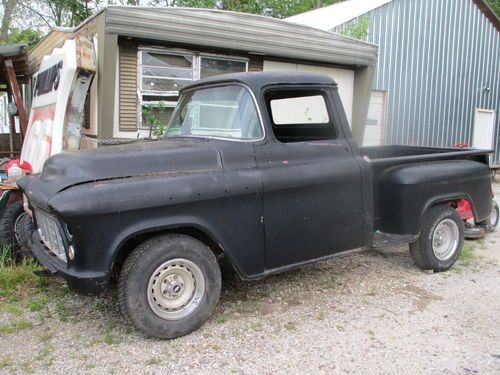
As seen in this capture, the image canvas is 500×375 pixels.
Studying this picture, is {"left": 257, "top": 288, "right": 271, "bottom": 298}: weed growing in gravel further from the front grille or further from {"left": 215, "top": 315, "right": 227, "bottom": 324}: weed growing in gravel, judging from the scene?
the front grille

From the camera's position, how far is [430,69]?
13.0 meters

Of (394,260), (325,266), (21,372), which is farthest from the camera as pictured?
(394,260)

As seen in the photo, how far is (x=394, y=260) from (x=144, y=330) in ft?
10.9

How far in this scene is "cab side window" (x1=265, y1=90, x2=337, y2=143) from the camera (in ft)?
14.6

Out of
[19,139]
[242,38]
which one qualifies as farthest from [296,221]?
[19,139]

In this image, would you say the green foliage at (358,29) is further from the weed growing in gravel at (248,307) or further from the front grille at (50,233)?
the front grille at (50,233)

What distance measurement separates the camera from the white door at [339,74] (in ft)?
29.8

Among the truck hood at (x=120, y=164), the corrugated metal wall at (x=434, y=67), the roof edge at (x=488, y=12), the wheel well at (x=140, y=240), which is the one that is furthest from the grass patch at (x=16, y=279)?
the roof edge at (x=488, y=12)

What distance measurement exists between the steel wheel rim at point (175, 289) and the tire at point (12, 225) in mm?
2325

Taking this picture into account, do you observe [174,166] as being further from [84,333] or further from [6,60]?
[6,60]

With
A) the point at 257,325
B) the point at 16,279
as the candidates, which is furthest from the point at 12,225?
the point at 257,325

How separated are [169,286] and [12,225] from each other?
2.51 meters

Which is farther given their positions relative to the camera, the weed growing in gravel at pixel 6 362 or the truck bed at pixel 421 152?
the truck bed at pixel 421 152

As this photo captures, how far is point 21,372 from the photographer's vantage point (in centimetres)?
311
